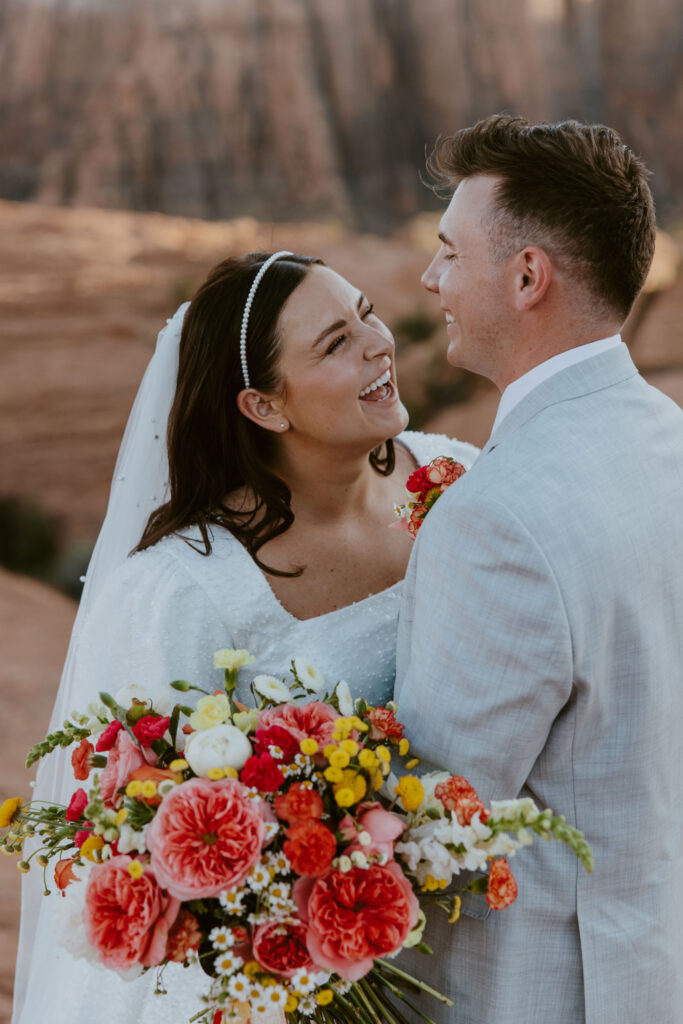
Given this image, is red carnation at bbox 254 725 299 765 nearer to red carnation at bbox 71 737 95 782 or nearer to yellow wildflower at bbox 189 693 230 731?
yellow wildflower at bbox 189 693 230 731

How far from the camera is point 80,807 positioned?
1.62 meters

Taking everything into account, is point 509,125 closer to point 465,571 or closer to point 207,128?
point 465,571

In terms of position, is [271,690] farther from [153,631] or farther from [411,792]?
[153,631]

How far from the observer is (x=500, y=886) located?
4.79 feet

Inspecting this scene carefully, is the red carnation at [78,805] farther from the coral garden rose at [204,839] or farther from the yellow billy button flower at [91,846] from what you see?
the coral garden rose at [204,839]

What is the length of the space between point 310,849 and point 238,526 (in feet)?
4.16

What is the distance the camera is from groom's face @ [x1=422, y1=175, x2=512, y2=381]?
1.81 metres

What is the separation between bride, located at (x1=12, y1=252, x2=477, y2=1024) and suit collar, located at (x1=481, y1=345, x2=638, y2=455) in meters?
0.85

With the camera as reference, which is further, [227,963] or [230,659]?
[230,659]

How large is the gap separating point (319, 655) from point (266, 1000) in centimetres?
107

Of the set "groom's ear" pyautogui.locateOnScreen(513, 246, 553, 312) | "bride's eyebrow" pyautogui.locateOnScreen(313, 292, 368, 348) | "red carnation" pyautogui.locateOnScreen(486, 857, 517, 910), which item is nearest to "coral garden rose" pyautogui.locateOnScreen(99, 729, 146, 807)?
"red carnation" pyautogui.locateOnScreen(486, 857, 517, 910)

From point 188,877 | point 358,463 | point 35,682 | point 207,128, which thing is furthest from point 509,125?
point 207,128

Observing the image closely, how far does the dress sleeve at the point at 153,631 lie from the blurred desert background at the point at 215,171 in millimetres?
5128

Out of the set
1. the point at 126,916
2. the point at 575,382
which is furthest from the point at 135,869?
the point at 575,382
